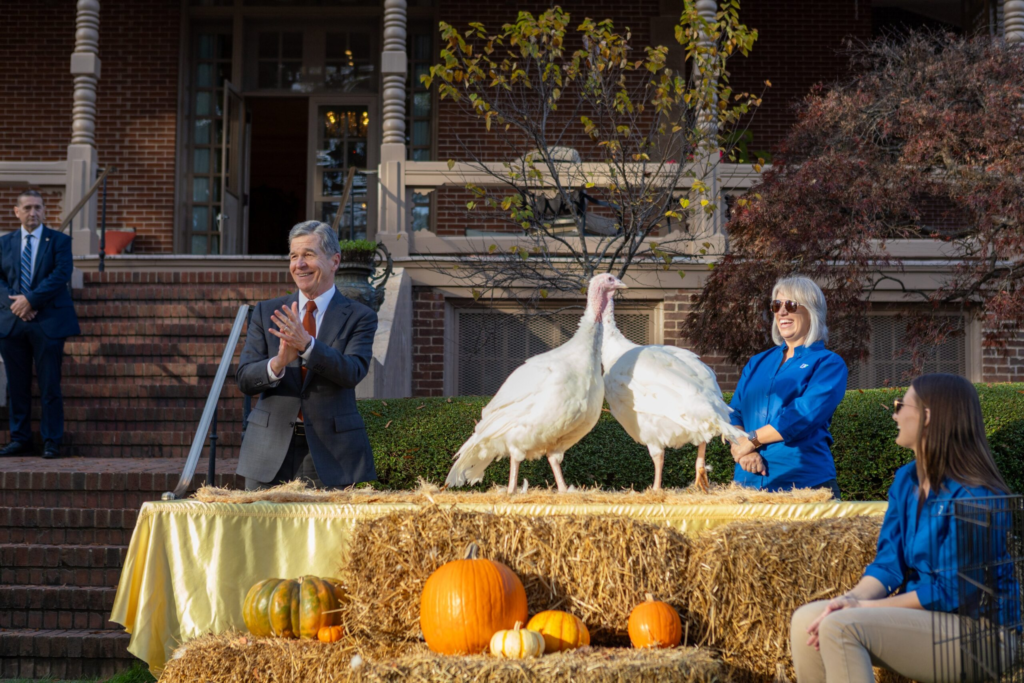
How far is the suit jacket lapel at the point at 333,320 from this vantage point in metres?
4.60

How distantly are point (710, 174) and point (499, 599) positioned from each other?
7913 millimetres

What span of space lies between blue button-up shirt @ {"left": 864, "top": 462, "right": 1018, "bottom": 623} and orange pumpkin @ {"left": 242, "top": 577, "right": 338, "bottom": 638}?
1.95 metres

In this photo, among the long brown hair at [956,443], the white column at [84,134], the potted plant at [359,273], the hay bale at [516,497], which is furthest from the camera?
the white column at [84,134]

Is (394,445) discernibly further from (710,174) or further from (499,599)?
(710,174)

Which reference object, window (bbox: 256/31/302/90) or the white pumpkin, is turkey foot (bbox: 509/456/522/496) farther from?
window (bbox: 256/31/302/90)

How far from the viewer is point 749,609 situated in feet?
12.0

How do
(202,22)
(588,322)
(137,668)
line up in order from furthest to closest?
1. (202,22)
2. (137,668)
3. (588,322)

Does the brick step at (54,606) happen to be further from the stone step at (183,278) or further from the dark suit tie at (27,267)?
the stone step at (183,278)

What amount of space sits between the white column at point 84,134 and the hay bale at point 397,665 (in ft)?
28.3

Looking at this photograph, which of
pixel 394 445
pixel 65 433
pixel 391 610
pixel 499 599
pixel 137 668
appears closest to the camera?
pixel 499 599

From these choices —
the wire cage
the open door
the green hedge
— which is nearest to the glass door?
the open door

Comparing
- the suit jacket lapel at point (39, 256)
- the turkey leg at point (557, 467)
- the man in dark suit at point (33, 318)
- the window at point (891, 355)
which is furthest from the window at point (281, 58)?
the turkey leg at point (557, 467)

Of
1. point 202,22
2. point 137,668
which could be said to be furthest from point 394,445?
point 202,22

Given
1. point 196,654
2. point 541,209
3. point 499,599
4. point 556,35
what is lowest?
point 196,654
